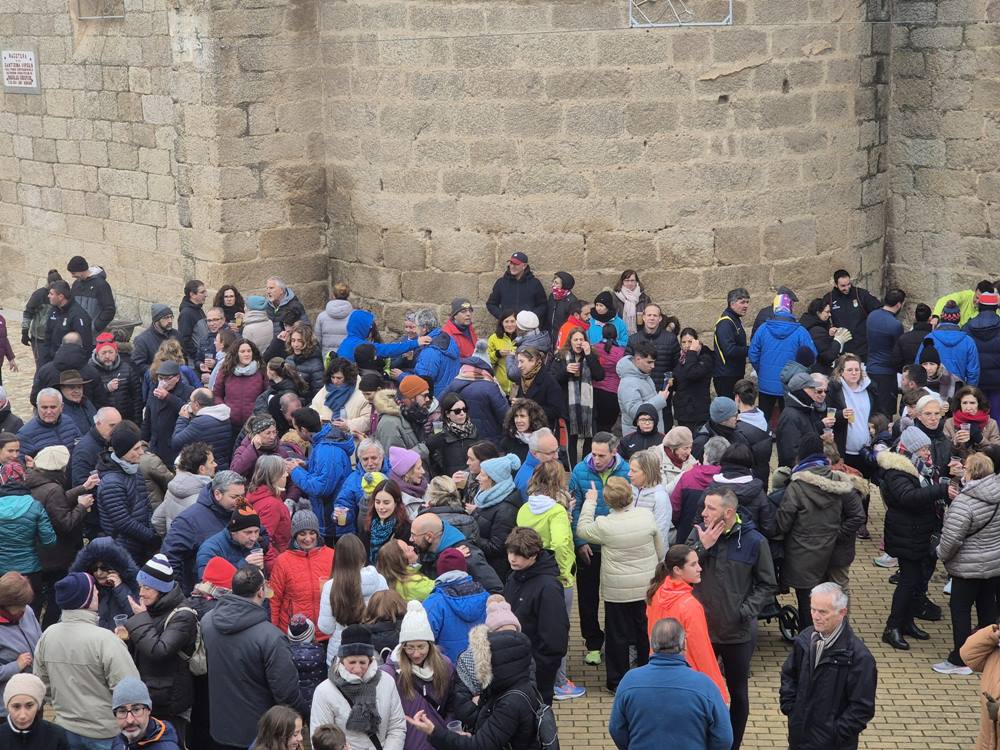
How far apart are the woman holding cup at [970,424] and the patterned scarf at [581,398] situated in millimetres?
3210

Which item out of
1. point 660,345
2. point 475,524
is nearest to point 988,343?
point 660,345

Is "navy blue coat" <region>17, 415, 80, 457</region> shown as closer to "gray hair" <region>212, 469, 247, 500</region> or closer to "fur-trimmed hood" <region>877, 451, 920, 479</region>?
"gray hair" <region>212, 469, 247, 500</region>

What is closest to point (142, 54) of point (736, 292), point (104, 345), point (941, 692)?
point (104, 345)

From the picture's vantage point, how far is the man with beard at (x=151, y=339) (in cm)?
1323

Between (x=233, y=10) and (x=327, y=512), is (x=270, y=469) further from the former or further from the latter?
(x=233, y=10)

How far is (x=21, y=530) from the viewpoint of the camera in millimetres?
9195

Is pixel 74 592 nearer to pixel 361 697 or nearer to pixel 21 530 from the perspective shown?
pixel 361 697

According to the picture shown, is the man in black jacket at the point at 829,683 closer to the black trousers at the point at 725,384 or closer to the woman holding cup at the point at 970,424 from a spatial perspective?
the woman holding cup at the point at 970,424

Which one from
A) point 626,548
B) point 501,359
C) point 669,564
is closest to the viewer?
point 669,564

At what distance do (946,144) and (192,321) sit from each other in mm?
8211

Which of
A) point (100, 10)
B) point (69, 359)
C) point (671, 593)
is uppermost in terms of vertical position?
point (100, 10)

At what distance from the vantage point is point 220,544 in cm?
842

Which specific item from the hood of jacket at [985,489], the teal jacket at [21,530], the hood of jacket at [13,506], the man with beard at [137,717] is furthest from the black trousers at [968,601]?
the hood of jacket at [13,506]

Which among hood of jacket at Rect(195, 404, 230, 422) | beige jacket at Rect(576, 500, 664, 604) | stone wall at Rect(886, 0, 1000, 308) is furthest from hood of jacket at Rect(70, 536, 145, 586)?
stone wall at Rect(886, 0, 1000, 308)
